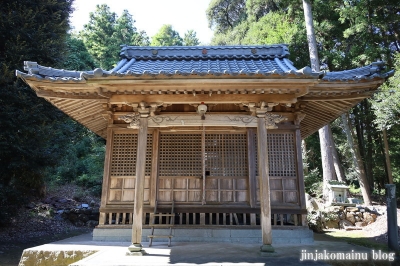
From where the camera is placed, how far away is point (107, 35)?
33.1 metres

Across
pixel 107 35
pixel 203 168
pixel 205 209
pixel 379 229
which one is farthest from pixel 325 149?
pixel 107 35

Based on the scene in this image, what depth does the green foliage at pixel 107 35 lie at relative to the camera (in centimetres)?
3039

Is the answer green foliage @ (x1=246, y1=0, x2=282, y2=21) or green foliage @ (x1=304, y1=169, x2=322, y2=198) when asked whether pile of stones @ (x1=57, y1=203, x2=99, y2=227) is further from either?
green foliage @ (x1=246, y1=0, x2=282, y2=21)

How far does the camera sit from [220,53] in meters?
9.23

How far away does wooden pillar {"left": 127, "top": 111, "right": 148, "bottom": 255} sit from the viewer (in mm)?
5297

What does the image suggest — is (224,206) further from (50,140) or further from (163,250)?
(50,140)

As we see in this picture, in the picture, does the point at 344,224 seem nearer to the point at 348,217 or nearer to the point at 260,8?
the point at 348,217

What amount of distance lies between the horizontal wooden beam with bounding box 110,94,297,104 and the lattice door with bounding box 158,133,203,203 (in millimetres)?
1934

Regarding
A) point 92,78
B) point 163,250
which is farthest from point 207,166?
point 92,78

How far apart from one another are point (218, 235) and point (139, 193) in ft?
8.65

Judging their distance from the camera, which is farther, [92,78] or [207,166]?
[207,166]

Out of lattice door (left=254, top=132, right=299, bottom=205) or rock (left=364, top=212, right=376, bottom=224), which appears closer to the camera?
lattice door (left=254, top=132, right=299, bottom=205)

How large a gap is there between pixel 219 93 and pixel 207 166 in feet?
7.96

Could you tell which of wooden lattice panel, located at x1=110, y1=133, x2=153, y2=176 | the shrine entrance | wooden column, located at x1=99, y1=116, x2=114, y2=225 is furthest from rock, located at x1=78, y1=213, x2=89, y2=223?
the shrine entrance
